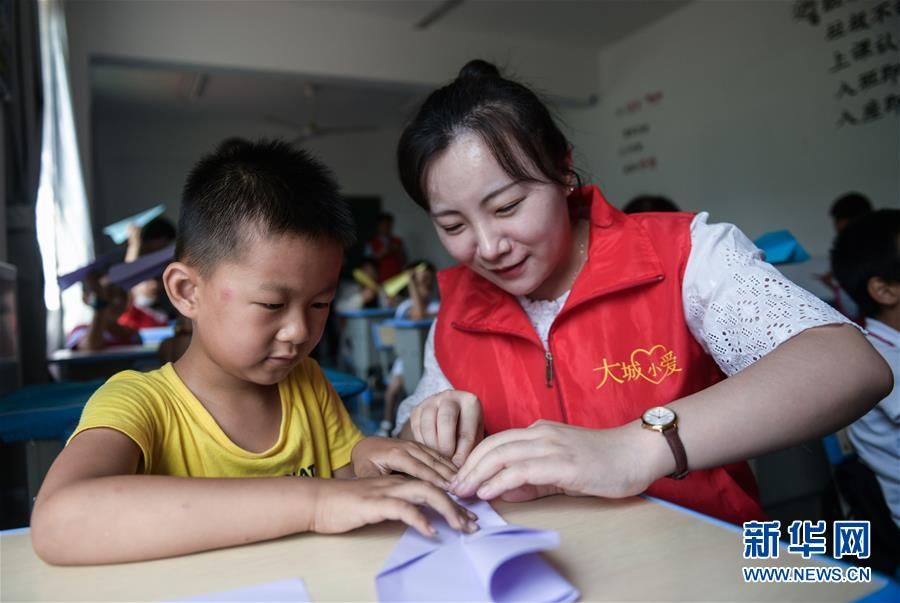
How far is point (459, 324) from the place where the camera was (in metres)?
1.16

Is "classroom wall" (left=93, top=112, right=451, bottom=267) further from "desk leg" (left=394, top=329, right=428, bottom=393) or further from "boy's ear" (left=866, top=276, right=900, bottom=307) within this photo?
"boy's ear" (left=866, top=276, right=900, bottom=307)

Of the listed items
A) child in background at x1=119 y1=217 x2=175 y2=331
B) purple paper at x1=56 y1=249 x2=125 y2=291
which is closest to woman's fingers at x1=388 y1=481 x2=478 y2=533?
purple paper at x1=56 y1=249 x2=125 y2=291

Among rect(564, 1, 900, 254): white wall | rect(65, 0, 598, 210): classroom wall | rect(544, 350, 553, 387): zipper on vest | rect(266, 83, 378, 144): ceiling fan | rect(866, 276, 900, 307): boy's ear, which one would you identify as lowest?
rect(544, 350, 553, 387): zipper on vest

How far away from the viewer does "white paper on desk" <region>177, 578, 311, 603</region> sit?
0.50 meters

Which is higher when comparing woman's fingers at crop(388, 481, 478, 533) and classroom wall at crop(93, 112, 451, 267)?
classroom wall at crop(93, 112, 451, 267)

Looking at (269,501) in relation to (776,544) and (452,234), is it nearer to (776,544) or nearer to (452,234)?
(776,544)

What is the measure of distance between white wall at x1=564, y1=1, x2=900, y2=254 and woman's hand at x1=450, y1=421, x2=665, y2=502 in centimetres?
A: 443

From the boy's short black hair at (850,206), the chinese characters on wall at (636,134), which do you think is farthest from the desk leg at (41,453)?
the chinese characters on wall at (636,134)

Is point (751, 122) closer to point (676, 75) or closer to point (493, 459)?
point (676, 75)

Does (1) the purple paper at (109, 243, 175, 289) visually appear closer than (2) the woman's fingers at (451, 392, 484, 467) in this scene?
No

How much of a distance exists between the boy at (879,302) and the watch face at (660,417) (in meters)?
1.03

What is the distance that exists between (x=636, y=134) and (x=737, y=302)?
5.84m

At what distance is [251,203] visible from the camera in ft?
2.91

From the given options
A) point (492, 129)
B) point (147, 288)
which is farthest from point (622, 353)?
point (147, 288)
